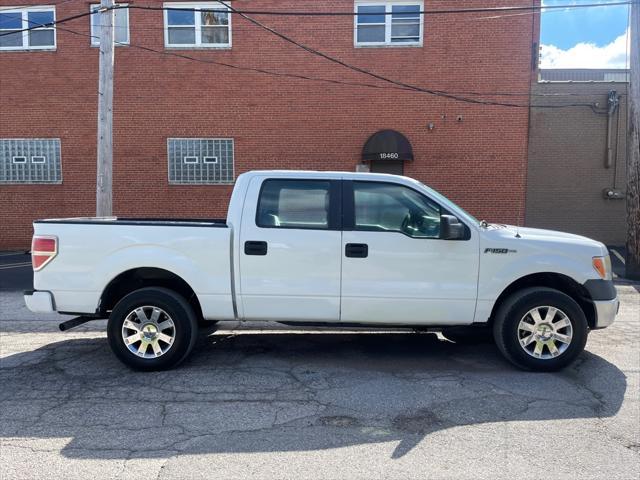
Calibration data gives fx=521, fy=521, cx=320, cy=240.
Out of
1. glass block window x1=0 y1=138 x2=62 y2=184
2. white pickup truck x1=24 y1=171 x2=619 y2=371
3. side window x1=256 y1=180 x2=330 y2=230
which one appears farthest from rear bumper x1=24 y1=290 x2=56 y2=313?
glass block window x1=0 y1=138 x2=62 y2=184

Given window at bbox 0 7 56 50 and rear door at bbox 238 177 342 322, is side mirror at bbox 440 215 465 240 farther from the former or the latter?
window at bbox 0 7 56 50

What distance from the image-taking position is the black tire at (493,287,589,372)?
493 centimetres

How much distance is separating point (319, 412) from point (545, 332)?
2.36m

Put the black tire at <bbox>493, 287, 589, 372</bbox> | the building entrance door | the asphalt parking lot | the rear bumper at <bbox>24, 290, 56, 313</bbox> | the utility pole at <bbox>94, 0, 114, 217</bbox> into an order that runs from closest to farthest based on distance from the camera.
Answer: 1. the asphalt parking lot
2. the black tire at <bbox>493, 287, 589, 372</bbox>
3. the rear bumper at <bbox>24, 290, 56, 313</bbox>
4. the utility pole at <bbox>94, 0, 114, 217</bbox>
5. the building entrance door

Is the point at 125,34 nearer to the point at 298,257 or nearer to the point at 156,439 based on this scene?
the point at 298,257

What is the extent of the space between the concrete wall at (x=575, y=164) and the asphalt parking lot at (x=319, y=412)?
11.1 m

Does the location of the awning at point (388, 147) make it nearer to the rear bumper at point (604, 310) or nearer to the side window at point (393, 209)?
the side window at point (393, 209)

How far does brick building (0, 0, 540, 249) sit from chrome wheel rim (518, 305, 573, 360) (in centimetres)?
1089

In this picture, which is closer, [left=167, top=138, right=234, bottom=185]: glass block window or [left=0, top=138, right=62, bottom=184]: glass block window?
[left=167, top=138, right=234, bottom=185]: glass block window

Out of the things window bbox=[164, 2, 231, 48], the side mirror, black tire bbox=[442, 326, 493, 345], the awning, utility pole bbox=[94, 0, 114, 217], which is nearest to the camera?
the side mirror

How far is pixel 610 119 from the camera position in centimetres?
1593

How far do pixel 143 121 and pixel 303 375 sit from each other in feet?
42.8

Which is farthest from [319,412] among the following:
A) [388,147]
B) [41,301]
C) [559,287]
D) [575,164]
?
[575,164]

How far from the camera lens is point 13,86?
1600cm
